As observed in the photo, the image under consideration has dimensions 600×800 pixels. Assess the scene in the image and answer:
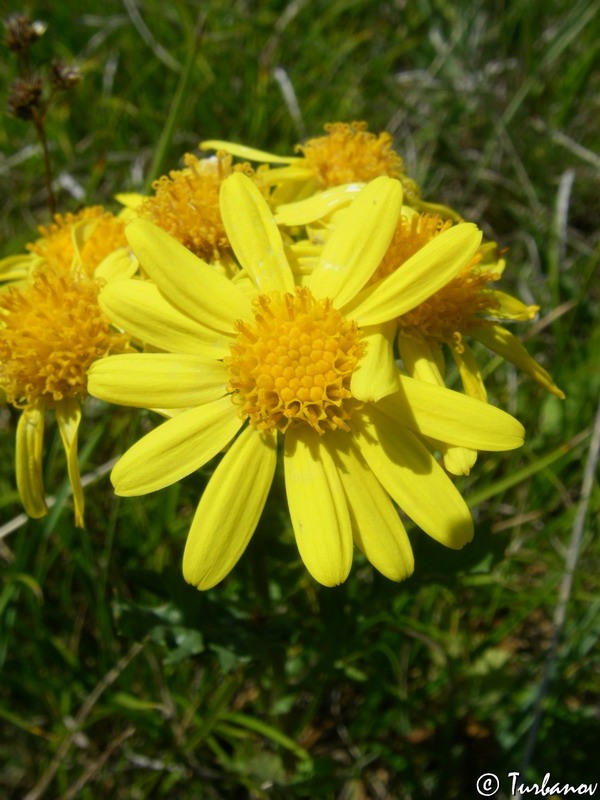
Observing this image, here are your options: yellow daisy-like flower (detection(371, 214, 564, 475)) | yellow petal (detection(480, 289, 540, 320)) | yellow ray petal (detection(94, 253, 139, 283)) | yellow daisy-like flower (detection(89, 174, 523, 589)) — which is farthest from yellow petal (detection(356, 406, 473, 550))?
yellow ray petal (detection(94, 253, 139, 283))

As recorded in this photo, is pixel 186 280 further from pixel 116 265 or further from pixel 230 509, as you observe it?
pixel 230 509

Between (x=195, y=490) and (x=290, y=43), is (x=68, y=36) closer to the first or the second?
(x=290, y=43)

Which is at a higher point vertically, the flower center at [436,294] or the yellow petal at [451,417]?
the flower center at [436,294]

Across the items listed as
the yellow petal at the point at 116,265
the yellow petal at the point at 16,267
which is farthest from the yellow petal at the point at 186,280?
the yellow petal at the point at 16,267

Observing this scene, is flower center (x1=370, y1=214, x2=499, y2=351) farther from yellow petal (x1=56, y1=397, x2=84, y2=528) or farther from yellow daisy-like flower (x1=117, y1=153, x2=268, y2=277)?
yellow petal (x1=56, y1=397, x2=84, y2=528)

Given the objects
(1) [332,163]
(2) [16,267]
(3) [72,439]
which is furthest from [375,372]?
(2) [16,267]

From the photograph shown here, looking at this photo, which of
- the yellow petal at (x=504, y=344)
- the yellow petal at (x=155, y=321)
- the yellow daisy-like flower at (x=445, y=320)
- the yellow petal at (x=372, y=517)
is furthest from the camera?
the yellow petal at (x=504, y=344)

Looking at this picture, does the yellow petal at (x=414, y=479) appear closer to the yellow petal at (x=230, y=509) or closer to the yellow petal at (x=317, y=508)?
the yellow petal at (x=317, y=508)
